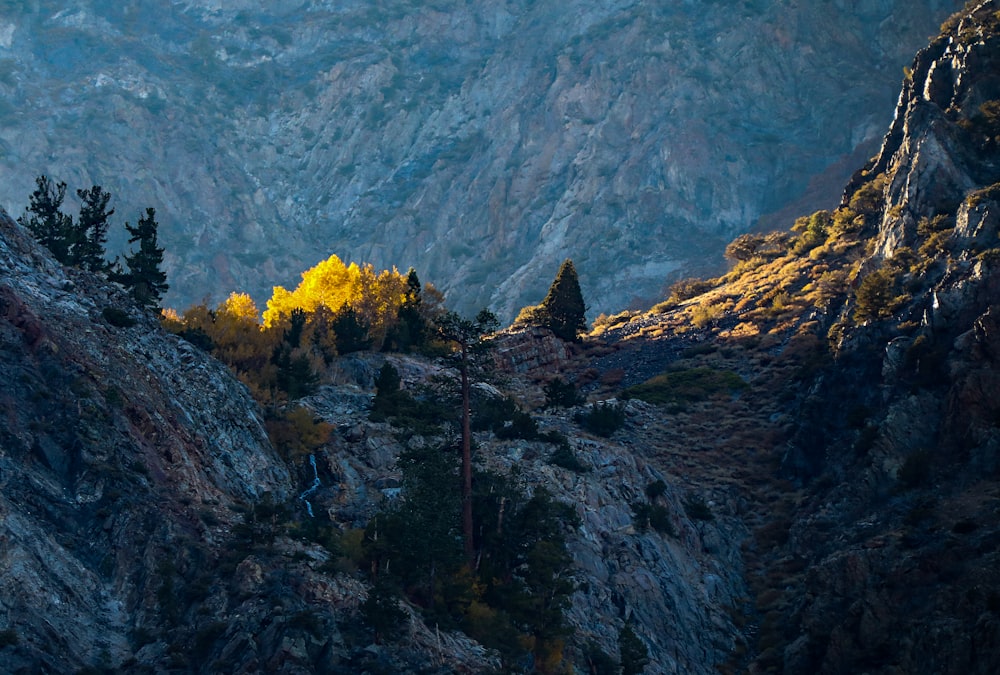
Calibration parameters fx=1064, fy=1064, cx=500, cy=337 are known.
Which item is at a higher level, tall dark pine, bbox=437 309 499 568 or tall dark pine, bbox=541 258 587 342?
tall dark pine, bbox=541 258 587 342

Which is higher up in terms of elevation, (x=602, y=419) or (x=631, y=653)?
(x=602, y=419)

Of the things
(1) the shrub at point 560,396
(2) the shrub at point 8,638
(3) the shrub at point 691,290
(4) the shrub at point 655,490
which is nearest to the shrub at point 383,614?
(2) the shrub at point 8,638

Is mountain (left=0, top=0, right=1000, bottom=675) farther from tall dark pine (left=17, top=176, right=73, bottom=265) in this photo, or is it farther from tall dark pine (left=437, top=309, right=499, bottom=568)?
tall dark pine (left=17, top=176, right=73, bottom=265)

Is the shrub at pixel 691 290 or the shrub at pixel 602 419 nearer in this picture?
the shrub at pixel 602 419

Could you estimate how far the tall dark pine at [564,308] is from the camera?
85469 mm

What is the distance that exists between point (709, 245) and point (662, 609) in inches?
5541

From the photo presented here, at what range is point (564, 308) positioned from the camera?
8619 cm

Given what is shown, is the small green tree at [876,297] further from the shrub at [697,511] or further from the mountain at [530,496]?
the shrub at [697,511]

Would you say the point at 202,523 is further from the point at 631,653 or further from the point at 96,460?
the point at 631,653

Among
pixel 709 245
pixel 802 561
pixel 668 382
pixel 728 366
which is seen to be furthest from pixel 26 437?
pixel 709 245

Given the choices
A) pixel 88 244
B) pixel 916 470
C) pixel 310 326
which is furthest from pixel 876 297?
pixel 88 244

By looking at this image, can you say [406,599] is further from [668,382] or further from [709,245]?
[709,245]

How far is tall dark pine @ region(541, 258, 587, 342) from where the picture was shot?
85469 millimetres

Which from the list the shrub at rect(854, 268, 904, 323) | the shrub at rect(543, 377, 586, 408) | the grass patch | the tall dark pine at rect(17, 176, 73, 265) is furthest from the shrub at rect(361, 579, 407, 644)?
the shrub at rect(854, 268, 904, 323)
